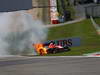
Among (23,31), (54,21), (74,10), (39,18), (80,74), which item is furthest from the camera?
(74,10)

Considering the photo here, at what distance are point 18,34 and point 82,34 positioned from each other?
29.9 feet

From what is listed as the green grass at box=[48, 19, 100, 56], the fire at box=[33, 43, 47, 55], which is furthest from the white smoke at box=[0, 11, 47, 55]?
the green grass at box=[48, 19, 100, 56]

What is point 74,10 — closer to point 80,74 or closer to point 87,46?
point 87,46

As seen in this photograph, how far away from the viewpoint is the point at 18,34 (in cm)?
2775

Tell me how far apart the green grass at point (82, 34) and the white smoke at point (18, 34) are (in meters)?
2.55

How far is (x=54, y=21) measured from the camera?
40.0m

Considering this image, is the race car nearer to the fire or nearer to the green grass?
the fire

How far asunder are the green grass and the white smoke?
2552 millimetres

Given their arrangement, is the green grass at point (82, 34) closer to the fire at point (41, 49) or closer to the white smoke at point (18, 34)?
the fire at point (41, 49)

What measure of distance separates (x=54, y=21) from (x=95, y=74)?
27.1 meters

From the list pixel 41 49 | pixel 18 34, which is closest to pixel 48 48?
pixel 41 49

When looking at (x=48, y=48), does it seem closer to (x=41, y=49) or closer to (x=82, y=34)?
(x=41, y=49)

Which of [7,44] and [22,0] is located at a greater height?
[22,0]

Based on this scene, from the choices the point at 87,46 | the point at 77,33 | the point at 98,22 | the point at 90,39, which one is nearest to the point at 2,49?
the point at 87,46
